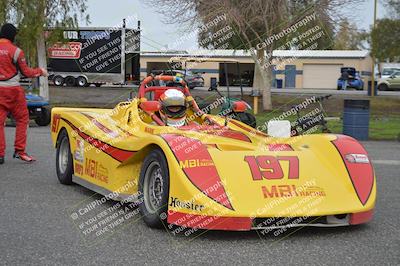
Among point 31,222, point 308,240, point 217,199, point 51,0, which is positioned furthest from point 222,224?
point 51,0

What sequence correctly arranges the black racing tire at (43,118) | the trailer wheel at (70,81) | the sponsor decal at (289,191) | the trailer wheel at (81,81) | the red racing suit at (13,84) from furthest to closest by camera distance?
the trailer wheel at (70,81), the trailer wheel at (81,81), the black racing tire at (43,118), the red racing suit at (13,84), the sponsor decal at (289,191)

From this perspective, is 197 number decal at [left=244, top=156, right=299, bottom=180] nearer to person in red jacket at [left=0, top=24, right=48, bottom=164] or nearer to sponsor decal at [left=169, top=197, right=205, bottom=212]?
sponsor decal at [left=169, top=197, right=205, bottom=212]

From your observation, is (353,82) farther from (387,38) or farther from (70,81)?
(70,81)

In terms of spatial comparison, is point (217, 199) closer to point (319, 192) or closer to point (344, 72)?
point (319, 192)

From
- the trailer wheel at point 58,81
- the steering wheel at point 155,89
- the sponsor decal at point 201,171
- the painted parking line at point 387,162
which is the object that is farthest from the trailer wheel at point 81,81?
the sponsor decal at point 201,171

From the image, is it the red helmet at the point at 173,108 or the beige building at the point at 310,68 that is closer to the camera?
the red helmet at the point at 173,108

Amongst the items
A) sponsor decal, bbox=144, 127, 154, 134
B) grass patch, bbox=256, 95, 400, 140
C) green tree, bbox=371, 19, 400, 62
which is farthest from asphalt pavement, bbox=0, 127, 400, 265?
green tree, bbox=371, 19, 400, 62

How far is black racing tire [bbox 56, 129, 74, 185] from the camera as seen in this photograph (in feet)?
24.6

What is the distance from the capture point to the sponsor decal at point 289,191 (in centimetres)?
509

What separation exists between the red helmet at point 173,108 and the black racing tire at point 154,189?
1355 millimetres

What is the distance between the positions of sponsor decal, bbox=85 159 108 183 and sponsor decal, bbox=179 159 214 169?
1465mm

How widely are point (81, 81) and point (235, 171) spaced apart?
3438 centimetres

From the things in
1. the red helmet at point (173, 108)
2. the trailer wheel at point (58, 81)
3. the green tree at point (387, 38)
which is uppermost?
the green tree at point (387, 38)

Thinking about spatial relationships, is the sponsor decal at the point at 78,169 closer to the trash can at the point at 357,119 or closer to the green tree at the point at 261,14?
the trash can at the point at 357,119
